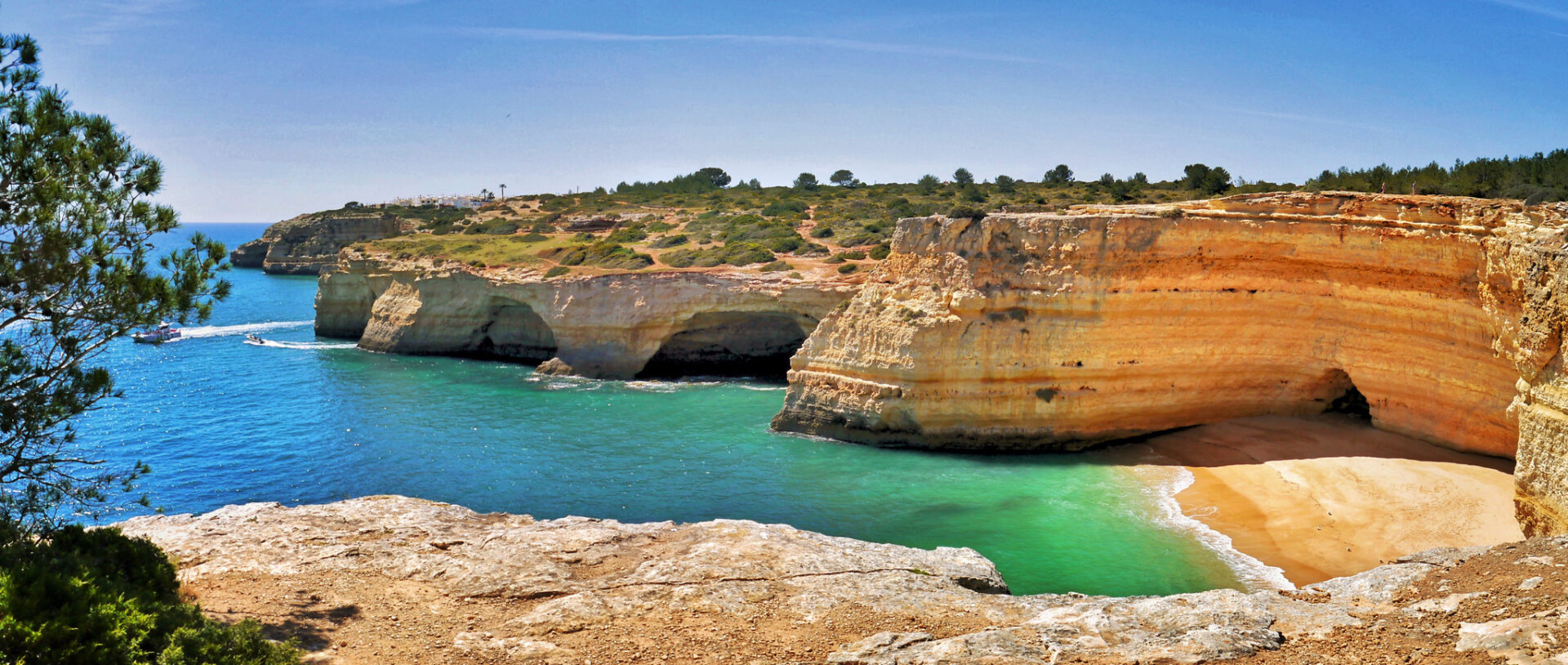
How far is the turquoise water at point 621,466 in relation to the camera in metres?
17.2

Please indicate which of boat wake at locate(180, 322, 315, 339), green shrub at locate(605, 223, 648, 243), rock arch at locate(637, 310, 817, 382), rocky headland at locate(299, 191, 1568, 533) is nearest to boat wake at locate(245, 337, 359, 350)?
boat wake at locate(180, 322, 315, 339)

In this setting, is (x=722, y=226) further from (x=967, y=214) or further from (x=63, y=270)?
(x=63, y=270)

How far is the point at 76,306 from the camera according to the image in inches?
363

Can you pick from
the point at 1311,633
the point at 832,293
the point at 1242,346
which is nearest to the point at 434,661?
the point at 1311,633

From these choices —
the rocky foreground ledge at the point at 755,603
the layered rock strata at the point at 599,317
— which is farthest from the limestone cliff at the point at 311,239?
the rocky foreground ledge at the point at 755,603

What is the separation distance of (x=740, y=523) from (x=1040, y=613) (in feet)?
16.4

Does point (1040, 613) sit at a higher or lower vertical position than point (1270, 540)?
higher

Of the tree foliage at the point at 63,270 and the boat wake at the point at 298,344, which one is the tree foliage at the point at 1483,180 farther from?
the boat wake at the point at 298,344

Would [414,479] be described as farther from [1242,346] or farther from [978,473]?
[1242,346]

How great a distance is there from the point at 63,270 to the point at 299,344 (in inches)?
1529

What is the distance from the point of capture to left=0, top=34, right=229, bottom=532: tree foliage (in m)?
8.81

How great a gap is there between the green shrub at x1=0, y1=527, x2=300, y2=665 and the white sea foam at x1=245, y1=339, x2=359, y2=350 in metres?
37.1

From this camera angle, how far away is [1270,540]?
16641 millimetres

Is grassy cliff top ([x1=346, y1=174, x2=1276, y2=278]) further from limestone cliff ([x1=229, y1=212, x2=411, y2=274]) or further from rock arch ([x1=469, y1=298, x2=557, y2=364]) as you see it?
limestone cliff ([x1=229, y1=212, x2=411, y2=274])
